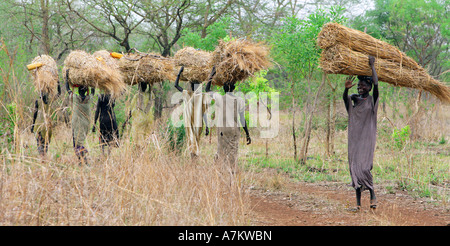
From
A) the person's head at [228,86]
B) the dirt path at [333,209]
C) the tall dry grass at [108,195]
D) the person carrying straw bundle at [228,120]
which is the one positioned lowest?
the dirt path at [333,209]

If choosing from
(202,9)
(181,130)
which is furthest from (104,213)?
Result: (202,9)

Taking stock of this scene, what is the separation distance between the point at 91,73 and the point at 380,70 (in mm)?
4394

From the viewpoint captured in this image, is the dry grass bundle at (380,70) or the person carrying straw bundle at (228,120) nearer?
the dry grass bundle at (380,70)

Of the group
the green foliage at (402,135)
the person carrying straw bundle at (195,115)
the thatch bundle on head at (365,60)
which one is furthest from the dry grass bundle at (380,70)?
the person carrying straw bundle at (195,115)

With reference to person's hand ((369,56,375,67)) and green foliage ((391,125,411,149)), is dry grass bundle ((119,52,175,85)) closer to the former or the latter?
person's hand ((369,56,375,67))

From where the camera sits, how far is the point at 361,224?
482 centimetres

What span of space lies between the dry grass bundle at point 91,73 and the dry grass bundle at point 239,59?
1893mm

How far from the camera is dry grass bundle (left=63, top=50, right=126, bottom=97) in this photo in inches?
274

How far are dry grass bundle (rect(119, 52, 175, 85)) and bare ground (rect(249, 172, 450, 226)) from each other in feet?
9.20

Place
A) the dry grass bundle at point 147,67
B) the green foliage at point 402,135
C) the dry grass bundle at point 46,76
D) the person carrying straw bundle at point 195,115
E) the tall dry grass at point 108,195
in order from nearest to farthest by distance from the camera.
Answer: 1. the tall dry grass at point 108,195
2. the dry grass bundle at point 46,76
3. the person carrying straw bundle at point 195,115
4. the green foliage at point 402,135
5. the dry grass bundle at point 147,67

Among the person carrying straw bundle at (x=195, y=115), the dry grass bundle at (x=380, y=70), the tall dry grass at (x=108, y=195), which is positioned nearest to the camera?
the tall dry grass at (x=108, y=195)

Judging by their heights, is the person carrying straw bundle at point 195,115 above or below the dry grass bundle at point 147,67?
below

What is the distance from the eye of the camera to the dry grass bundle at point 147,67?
26.2 ft

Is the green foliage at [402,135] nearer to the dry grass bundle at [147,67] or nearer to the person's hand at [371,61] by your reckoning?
the person's hand at [371,61]
